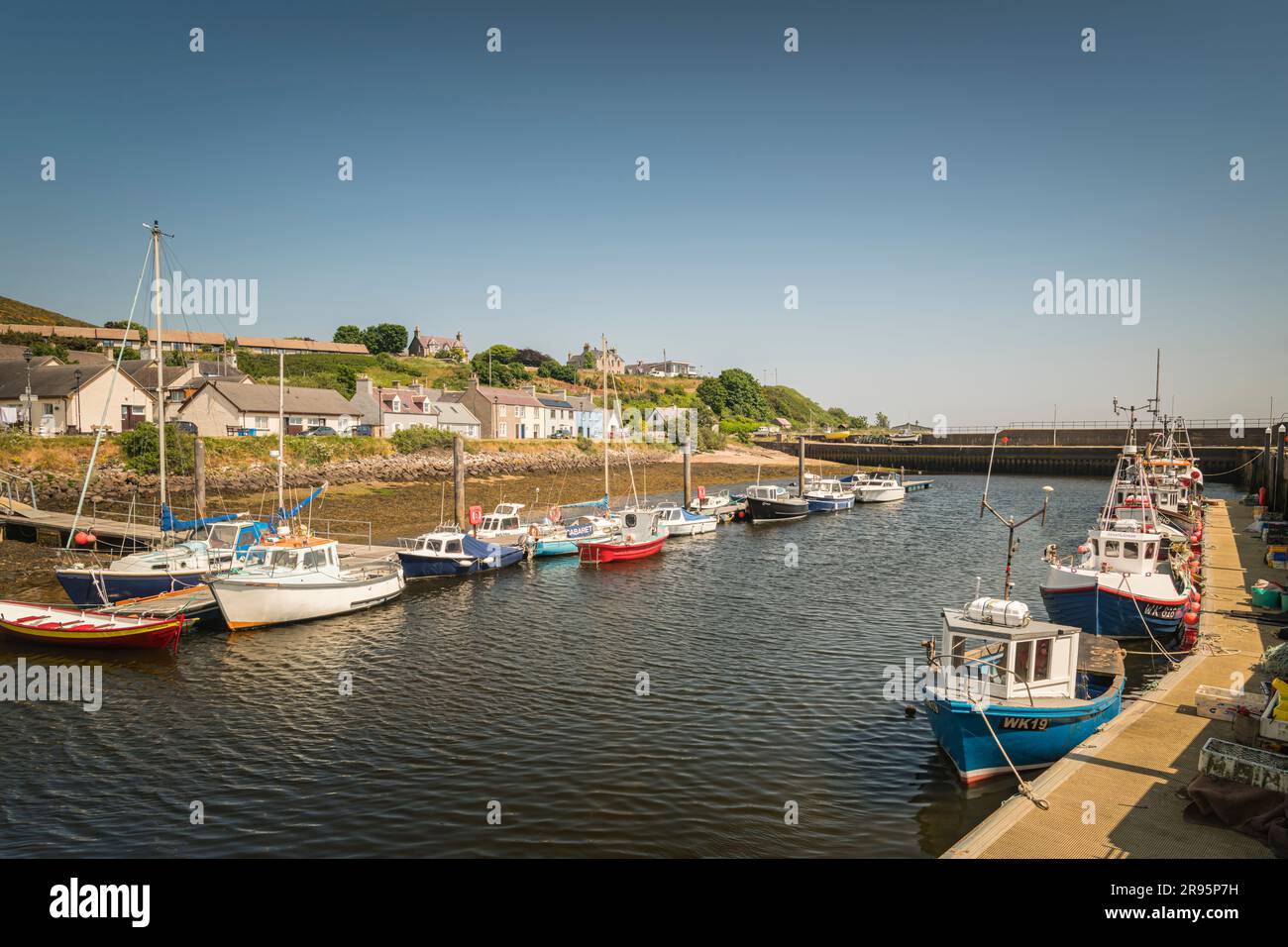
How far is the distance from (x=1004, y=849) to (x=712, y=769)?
7.52 m

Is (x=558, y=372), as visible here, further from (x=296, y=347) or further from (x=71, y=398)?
(x=71, y=398)

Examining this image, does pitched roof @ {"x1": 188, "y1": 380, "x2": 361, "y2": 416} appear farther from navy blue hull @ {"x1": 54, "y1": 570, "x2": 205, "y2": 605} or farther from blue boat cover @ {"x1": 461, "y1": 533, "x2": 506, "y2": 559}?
navy blue hull @ {"x1": 54, "y1": 570, "x2": 205, "y2": 605}

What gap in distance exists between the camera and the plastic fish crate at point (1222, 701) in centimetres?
1595

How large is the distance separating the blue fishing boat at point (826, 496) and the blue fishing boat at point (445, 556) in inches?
1547

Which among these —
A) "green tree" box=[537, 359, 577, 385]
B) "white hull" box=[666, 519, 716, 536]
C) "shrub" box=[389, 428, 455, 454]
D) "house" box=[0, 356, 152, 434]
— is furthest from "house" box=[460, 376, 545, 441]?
"green tree" box=[537, 359, 577, 385]

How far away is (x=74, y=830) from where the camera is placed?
49.8 ft

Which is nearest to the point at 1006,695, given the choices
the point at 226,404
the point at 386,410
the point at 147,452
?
the point at 147,452

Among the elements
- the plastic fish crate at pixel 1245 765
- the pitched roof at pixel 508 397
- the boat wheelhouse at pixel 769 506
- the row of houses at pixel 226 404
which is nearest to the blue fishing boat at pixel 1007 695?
the plastic fish crate at pixel 1245 765

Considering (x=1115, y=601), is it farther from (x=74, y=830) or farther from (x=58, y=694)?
(x=58, y=694)

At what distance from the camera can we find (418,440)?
273 feet

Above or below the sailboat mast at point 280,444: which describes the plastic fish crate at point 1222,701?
below

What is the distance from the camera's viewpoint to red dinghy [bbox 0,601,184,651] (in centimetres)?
2506

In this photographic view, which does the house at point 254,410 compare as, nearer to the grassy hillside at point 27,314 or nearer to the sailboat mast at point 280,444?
the sailboat mast at point 280,444

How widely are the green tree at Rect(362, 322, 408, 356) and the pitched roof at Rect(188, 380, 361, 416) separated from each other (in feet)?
312
